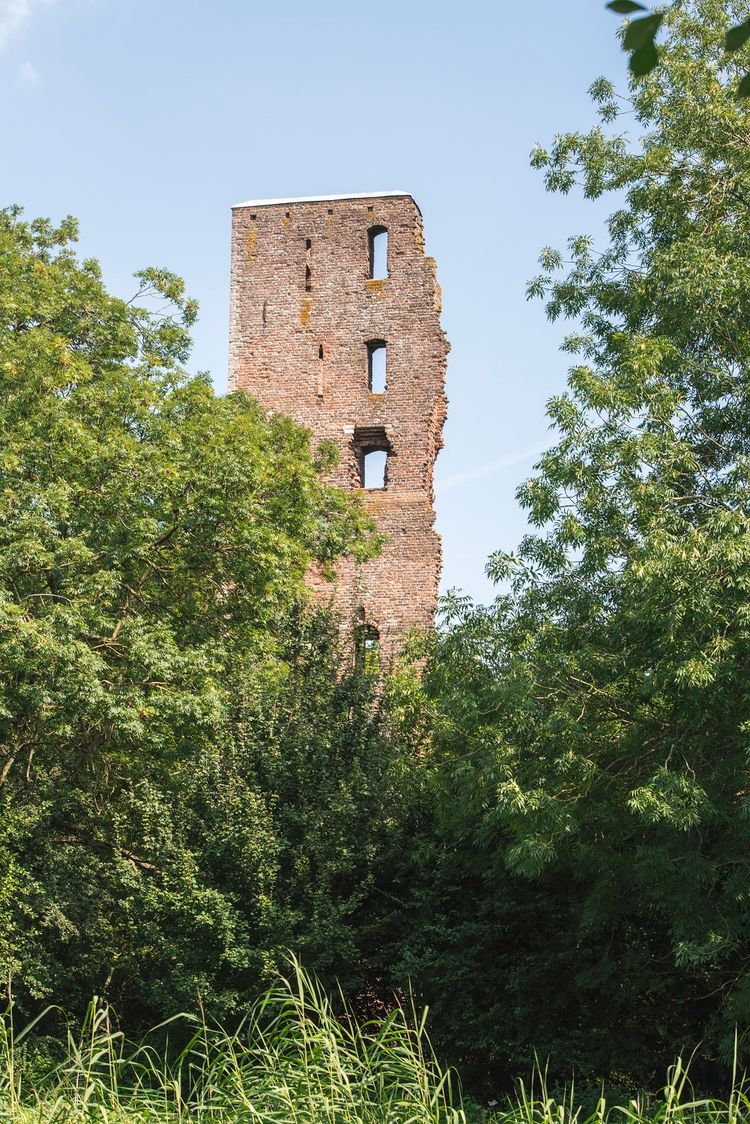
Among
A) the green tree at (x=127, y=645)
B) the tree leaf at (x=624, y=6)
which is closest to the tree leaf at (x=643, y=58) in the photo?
the tree leaf at (x=624, y=6)

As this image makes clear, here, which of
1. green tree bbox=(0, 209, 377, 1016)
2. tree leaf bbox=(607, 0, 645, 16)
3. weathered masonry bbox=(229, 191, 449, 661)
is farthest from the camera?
weathered masonry bbox=(229, 191, 449, 661)

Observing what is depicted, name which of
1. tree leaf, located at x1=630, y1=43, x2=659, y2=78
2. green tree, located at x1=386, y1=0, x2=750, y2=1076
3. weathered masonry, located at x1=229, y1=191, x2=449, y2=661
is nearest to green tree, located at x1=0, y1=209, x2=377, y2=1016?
green tree, located at x1=386, y1=0, x2=750, y2=1076

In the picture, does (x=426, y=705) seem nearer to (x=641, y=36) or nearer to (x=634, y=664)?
(x=634, y=664)

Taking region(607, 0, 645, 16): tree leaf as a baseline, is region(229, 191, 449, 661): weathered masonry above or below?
above

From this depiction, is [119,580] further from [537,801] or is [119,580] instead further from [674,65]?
[674,65]

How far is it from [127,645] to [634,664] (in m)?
7.17

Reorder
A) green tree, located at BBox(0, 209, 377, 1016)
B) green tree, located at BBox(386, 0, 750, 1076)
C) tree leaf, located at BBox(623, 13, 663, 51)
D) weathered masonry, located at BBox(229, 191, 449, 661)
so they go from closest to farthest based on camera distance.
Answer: tree leaf, located at BBox(623, 13, 663, 51) < green tree, located at BBox(386, 0, 750, 1076) < green tree, located at BBox(0, 209, 377, 1016) < weathered masonry, located at BBox(229, 191, 449, 661)

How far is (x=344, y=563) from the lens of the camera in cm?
2564

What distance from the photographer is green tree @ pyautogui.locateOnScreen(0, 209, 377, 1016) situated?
1436 centimetres

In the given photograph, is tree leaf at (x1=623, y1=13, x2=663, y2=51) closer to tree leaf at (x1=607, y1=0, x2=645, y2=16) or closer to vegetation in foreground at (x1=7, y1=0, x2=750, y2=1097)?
tree leaf at (x1=607, y1=0, x2=645, y2=16)

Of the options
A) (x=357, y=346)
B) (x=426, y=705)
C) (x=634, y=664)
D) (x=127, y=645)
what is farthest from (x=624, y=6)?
(x=357, y=346)

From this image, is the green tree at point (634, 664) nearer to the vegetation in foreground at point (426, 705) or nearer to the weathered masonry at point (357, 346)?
the vegetation in foreground at point (426, 705)

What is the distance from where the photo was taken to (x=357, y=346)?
27.1 metres

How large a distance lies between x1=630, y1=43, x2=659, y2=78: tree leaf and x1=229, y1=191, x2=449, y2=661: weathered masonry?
22248 millimetres
